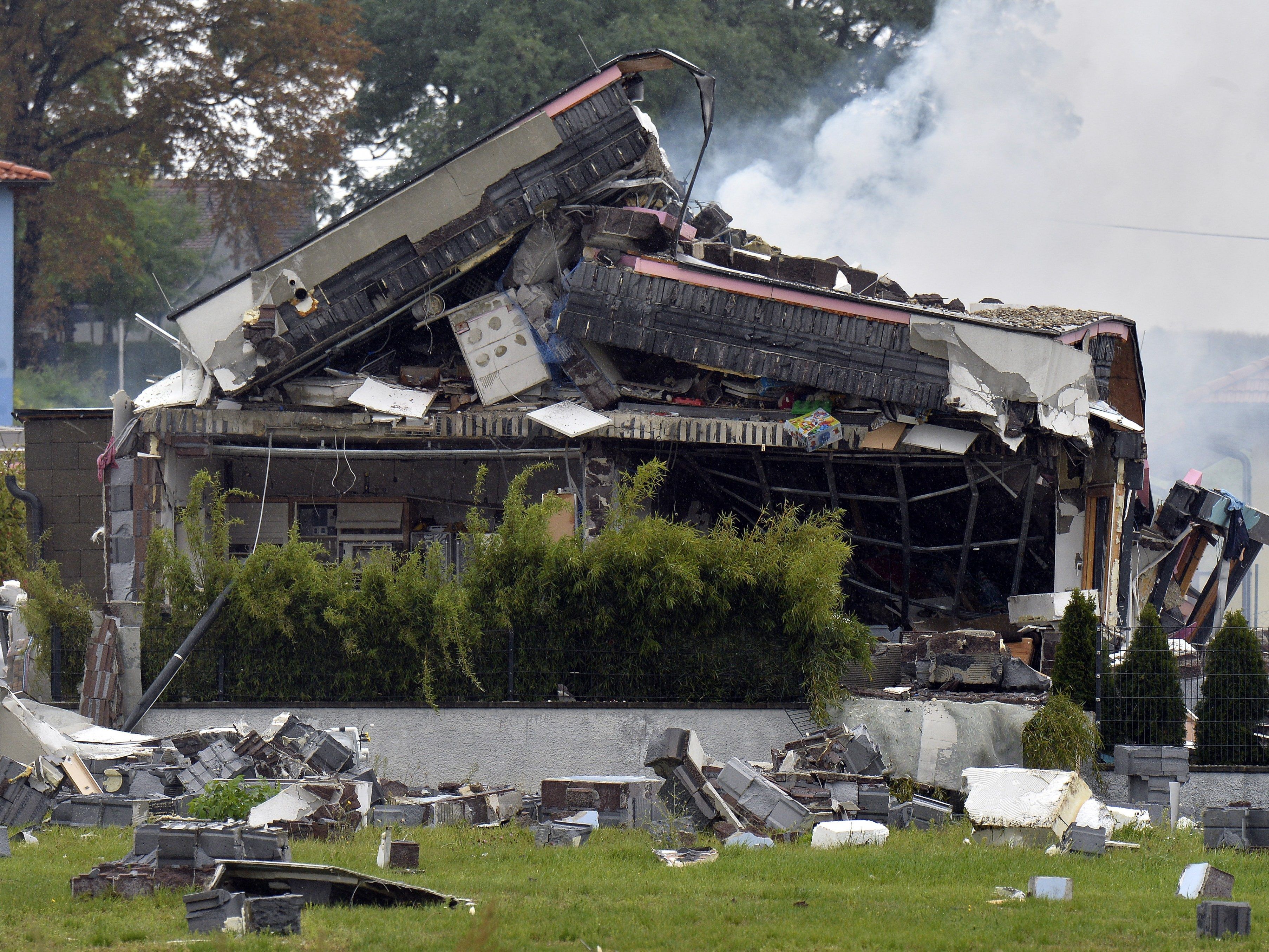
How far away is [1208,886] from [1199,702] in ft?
16.1

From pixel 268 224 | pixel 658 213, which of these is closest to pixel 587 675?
pixel 658 213

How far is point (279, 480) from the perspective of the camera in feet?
65.5

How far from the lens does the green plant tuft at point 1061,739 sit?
13.6m

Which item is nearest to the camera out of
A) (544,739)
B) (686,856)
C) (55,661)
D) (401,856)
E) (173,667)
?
(401,856)

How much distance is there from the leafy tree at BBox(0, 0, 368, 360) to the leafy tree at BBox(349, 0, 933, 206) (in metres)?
1.87

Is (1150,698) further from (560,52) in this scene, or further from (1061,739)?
(560,52)

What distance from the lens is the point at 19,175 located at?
3275 cm

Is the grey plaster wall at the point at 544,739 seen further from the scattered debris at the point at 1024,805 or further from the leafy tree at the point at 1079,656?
the leafy tree at the point at 1079,656

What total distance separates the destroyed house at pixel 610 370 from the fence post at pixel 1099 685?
4019 mm

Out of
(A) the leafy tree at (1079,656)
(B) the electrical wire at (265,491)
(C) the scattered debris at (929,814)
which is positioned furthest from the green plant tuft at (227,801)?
(A) the leafy tree at (1079,656)

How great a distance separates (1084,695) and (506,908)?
741 cm

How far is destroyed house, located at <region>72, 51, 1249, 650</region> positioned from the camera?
17719mm

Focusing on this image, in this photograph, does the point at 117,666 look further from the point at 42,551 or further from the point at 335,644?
the point at 42,551

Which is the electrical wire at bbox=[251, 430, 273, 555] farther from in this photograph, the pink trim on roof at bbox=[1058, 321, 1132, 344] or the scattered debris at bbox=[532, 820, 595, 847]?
the pink trim on roof at bbox=[1058, 321, 1132, 344]
